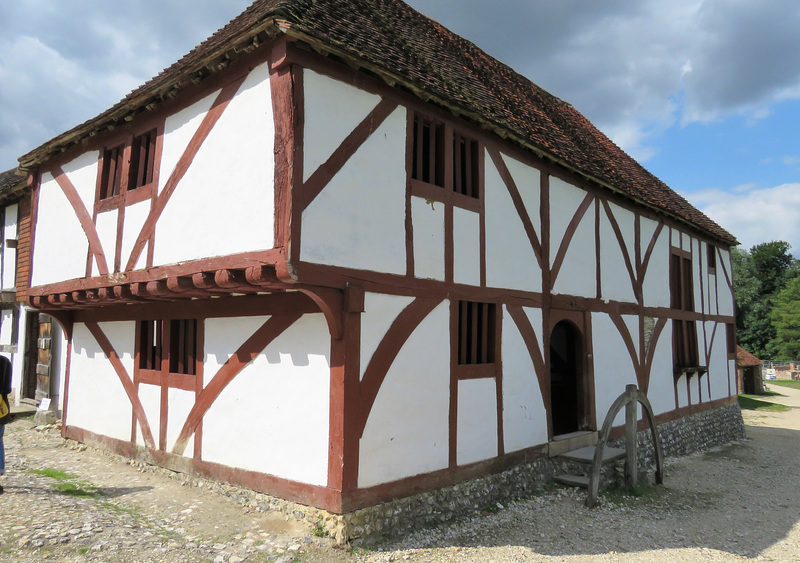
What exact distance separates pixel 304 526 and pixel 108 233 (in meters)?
5.12

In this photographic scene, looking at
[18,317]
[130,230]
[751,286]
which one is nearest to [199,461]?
[130,230]

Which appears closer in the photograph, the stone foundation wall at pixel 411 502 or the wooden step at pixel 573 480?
the stone foundation wall at pixel 411 502

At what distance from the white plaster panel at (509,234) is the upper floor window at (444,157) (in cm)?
28

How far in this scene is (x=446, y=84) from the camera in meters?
7.11

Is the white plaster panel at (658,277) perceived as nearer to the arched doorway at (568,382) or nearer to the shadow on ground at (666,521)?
the arched doorway at (568,382)

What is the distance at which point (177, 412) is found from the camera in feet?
24.5

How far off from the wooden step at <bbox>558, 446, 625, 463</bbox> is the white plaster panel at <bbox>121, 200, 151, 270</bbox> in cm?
681

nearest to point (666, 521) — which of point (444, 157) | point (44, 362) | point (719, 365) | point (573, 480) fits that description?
point (573, 480)

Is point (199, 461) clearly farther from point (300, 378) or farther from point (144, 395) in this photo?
point (300, 378)

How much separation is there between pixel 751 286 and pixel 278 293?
5359 cm

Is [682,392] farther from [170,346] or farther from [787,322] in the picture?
[787,322]

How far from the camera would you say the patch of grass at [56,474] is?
7395mm

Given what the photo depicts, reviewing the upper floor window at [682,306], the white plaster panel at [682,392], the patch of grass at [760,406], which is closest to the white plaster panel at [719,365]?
the upper floor window at [682,306]

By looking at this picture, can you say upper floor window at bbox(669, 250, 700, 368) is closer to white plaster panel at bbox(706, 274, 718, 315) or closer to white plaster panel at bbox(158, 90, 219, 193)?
white plaster panel at bbox(706, 274, 718, 315)
